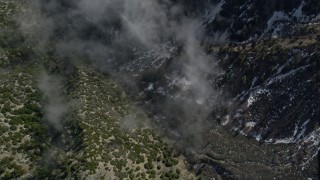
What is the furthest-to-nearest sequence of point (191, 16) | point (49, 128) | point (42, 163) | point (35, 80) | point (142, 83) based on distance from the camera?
point (191, 16), point (142, 83), point (35, 80), point (49, 128), point (42, 163)

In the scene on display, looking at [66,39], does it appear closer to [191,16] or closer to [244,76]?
[191,16]

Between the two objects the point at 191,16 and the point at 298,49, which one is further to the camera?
the point at 191,16

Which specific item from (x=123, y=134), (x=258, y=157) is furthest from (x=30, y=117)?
(x=258, y=157)

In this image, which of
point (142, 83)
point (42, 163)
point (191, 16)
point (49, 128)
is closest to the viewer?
point (42, 163)

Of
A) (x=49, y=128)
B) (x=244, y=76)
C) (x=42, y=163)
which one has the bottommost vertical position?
(x=42, y=163)

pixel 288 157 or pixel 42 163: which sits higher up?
pixel 288 157

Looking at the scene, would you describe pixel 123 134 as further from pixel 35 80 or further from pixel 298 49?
pixel 298 49
